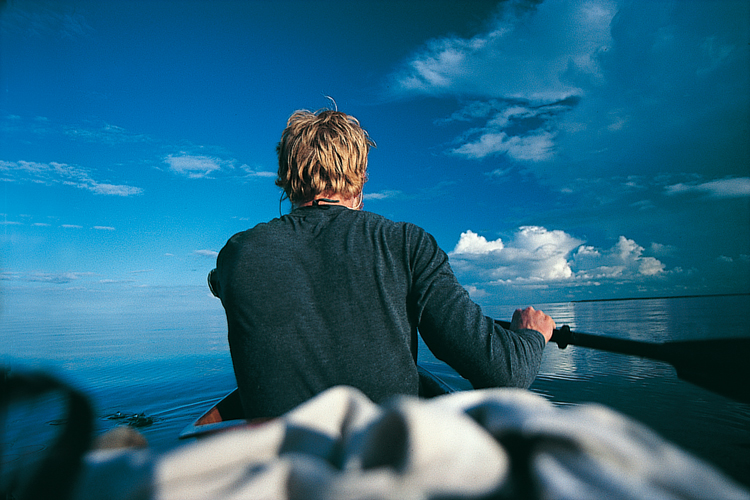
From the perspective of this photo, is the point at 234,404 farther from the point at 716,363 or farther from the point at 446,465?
the point at 716,363

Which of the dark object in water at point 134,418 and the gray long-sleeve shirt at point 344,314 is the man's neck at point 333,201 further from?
the dark object in water at point 134,418

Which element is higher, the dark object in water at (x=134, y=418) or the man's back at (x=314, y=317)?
the man's back at (x=314, y=317)

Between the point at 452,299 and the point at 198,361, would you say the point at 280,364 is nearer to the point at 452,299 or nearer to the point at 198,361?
the point at 452,299

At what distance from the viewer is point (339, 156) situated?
208cm

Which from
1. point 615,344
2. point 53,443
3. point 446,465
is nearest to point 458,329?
point 446,465

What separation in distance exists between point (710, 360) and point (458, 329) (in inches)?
60.4

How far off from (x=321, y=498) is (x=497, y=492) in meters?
0.23

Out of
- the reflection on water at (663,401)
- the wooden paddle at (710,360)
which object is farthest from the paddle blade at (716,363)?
the reflection on water at (663,401)

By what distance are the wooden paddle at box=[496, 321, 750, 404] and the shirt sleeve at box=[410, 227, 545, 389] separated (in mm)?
1099

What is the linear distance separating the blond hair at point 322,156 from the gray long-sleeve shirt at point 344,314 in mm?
438

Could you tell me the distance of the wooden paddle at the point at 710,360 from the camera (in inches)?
73.5

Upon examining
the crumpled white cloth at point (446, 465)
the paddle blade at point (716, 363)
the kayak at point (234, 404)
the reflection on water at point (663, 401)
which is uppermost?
the crumpled white cloth at point (446, 465)

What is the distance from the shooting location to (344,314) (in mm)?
1535

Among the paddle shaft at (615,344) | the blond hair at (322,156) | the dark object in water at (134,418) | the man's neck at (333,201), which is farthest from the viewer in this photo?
the dark object in water at (134,418)
